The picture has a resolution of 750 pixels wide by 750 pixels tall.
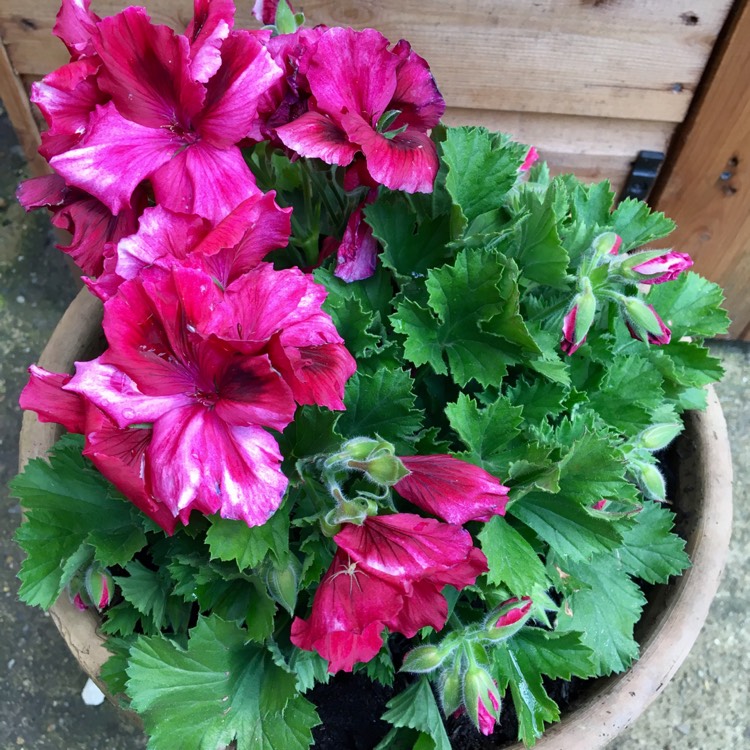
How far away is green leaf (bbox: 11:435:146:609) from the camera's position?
0.77 metres

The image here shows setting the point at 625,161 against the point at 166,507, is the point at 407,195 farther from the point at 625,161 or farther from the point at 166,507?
the point at 625,161

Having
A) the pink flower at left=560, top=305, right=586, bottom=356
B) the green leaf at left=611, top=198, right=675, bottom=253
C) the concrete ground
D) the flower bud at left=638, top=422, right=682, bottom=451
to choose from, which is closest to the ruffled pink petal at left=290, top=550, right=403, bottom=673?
the pink flower at left=560, top=305, right=586, bottom=356

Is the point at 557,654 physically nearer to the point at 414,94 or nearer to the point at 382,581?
the point at 382,581

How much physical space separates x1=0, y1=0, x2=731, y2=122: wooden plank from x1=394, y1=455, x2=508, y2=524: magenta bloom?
2.53ft

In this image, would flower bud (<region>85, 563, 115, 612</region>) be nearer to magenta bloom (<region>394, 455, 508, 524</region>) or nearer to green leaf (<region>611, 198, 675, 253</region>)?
magenta bloom (<region>394, 455, 508, 524</region>)

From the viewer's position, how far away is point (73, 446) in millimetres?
824

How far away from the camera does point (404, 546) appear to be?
56 centimetres

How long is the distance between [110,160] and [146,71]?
75 mm

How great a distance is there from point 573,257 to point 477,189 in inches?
5.2

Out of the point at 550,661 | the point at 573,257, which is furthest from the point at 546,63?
the point at 550,661

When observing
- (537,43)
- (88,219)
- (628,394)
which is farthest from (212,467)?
(537,43)

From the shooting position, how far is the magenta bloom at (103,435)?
53 cm

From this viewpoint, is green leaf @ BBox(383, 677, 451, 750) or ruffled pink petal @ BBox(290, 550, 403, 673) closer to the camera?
ruffled pink petal @ BBox(290, 550, 403, 673)

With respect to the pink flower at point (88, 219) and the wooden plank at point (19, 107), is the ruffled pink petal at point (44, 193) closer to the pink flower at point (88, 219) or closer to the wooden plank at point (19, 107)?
the pink flower at point (88, 219)
